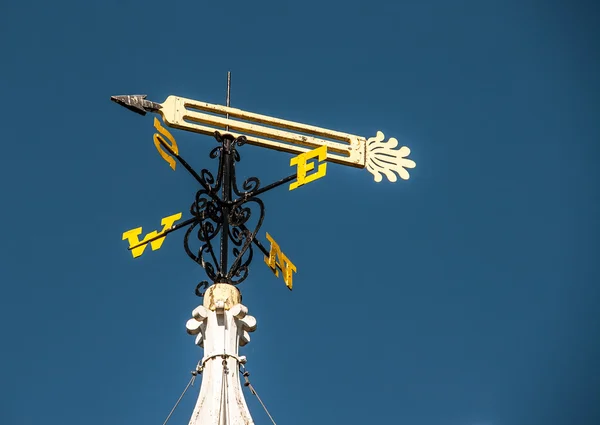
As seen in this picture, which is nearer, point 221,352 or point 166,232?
point 221,352

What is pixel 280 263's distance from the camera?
1194 centimetres

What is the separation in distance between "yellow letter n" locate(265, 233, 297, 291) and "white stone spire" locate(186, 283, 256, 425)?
1.29 m

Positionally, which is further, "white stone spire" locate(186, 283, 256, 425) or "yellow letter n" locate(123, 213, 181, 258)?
"yellow letter n" locate(123, 213, 181, 258)

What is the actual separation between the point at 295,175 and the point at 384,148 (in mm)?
1792

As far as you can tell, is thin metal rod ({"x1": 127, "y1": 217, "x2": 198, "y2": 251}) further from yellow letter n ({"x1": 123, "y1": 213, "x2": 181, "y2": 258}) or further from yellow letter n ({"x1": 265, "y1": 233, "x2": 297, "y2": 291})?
yellow letter n ({"x1": 265, "y1": 233, "x2": 297, "y2": 291})

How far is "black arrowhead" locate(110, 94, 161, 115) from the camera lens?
38.8ft

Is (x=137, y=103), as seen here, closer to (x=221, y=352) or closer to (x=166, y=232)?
(x=166, y=232)

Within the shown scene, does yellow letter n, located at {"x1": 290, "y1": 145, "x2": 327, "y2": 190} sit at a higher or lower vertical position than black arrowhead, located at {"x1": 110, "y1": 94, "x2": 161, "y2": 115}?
lower

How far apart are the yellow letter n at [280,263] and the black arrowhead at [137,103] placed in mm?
1869

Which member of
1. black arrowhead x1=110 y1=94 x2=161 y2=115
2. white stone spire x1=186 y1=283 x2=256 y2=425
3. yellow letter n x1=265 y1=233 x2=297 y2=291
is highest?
black arrowhead x1=110 y1=94 x2=161 y2=115

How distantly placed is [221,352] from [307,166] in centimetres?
261

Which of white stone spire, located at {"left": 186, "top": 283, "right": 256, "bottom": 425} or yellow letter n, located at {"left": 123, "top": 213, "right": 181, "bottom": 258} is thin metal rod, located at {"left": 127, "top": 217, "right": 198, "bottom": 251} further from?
white stone spire, located at {"left": 186, "top": 283, "right": 256, "bottom": 425}

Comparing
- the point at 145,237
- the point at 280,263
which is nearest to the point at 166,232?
the point at 145,237

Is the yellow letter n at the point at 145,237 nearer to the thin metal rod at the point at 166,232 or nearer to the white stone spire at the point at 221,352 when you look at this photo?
the thin metal rod at the point at 166,232
